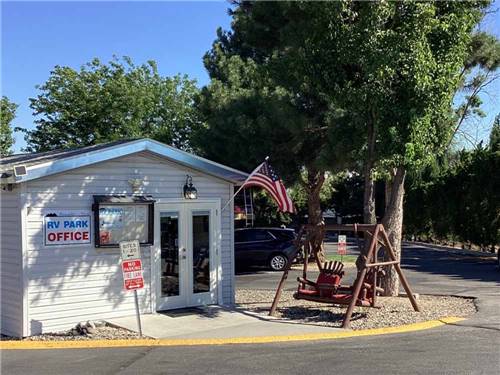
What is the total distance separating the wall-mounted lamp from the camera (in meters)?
11.3

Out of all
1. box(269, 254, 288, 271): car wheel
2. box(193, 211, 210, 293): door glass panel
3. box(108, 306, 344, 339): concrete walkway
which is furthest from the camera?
box(269, 254, 288, 271): car wheel


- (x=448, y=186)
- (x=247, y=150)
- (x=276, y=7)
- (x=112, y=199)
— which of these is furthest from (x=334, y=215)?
(x=112, y=199)

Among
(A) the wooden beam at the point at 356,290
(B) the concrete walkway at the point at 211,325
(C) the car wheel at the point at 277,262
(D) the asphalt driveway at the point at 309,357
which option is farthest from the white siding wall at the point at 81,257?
(C) the car wheel at the point at 277,262

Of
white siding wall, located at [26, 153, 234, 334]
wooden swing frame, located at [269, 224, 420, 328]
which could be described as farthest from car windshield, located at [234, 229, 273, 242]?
wooden swing frame, located at [269, 224, 420, 328]

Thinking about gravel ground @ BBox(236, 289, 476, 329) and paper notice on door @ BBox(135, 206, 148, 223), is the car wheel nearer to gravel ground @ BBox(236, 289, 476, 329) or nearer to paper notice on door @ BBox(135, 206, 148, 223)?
gravel ground @ BBox(236, 289, 476, 329)

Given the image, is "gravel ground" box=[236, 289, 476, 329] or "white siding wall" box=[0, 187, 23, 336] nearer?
"white siding wall" box=[0, 187, 23, 336]

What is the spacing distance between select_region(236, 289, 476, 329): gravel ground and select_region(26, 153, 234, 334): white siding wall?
8.80 feet

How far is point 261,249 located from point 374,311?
33.4ft

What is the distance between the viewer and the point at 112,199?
404 inches

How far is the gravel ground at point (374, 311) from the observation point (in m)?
10.0

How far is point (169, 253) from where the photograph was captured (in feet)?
36.7

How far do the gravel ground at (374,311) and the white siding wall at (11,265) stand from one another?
4.39 m

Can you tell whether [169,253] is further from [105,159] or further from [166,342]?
[166,342]

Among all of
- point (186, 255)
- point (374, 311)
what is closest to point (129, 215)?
point (186, 255)
